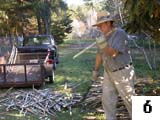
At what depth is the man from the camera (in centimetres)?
646

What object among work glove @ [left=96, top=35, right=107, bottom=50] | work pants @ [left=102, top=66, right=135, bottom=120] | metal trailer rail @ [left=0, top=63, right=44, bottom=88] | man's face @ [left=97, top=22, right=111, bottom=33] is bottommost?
metal trailer rail @ [left=0, top=63, right=44, bottom=88]

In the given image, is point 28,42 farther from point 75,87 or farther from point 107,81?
point 107,81

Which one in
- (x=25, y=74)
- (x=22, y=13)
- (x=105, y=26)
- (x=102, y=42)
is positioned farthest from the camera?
(x=22, y=13)

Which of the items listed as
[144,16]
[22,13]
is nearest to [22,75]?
[144,16]

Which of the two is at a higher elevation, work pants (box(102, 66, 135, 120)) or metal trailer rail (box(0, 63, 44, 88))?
work pants (box(102, 66, 135, 120))

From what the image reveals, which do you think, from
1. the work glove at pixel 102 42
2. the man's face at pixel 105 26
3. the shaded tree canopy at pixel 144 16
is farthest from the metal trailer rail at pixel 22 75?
the work glove at pixel 102 42

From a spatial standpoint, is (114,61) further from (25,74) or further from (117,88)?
(25,74)

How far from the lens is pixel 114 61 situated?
6656 millimetres

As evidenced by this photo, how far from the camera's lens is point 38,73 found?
13422mm

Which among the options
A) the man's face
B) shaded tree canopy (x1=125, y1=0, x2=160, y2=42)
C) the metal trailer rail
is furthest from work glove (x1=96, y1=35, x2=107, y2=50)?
the metal trailer rail

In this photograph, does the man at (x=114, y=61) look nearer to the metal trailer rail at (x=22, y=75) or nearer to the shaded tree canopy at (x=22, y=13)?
the metal trailer rail at (x=22, y=75)

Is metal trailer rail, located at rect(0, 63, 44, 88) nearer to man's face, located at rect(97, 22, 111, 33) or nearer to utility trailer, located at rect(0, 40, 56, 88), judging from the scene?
utility trailer, located at rect(0, 40, 56, 88)

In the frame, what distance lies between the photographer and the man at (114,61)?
21.2ft

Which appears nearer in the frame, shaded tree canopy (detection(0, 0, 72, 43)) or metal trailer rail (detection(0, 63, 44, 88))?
metal trailer rail (detection(0, 63, 44, 88))
